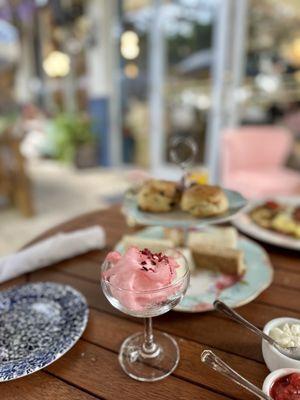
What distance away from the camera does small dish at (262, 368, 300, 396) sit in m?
0.52

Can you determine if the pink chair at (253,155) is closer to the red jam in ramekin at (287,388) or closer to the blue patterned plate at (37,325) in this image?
the blue patterned plate at (37,325)

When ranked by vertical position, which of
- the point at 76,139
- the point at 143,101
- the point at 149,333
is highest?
the point at 143,101

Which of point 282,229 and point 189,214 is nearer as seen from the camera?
point 189,214

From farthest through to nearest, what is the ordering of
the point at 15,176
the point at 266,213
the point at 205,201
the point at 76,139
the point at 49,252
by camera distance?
the point at 76,139 < the point at 15,176 < the point at 266,213 < the point at 49,252 < the point at 205,201

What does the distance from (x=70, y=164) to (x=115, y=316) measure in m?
4.64

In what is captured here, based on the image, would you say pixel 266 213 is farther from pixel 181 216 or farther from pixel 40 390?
pixel 40 390

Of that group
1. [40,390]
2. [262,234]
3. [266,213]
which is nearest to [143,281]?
[40,390]

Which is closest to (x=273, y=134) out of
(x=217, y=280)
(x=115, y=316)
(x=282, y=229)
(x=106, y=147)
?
(x=282, y=229)

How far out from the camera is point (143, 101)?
4.38 m

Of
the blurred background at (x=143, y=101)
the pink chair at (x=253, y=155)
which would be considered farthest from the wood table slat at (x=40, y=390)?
the pink chair at (x=253, y=155)

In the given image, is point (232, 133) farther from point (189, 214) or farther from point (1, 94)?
point (1, 94)

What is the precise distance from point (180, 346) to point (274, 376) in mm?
196

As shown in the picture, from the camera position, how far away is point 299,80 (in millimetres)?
3096

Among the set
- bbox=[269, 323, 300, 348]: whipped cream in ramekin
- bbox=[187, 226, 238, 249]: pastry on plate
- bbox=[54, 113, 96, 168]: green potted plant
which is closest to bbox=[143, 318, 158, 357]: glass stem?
bbox=[269, 323, 300, 348]: whipped cream in ramekin
